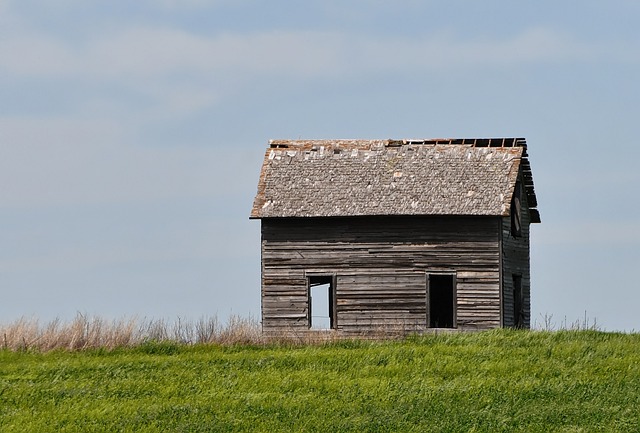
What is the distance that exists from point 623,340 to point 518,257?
19.7 feet

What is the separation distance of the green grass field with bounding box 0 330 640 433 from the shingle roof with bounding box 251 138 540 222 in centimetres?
431

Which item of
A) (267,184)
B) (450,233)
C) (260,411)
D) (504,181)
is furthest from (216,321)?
(260,411)

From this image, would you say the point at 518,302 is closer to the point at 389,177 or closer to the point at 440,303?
the point at 440,303

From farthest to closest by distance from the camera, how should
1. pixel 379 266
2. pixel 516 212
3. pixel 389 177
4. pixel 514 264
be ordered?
pixel 516 212 → pixel 514 264 → pixel 389 177 → pixel 379 266

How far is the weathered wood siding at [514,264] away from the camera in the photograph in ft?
108

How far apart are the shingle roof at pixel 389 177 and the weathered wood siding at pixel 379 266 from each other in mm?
437

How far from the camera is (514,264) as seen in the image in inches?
1352

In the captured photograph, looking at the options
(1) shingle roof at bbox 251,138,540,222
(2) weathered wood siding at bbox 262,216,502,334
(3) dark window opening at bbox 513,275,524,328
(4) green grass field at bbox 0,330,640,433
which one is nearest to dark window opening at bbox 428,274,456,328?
(3) dark window opening at bbox 513,275,524,328

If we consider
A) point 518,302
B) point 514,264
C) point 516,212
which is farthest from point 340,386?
point 518,302

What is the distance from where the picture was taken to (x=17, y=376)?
80.0 ft

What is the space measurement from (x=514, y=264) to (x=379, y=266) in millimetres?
4512

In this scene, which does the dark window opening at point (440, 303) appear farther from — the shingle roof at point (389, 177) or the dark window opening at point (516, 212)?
the shingle roof at point (389, 177)

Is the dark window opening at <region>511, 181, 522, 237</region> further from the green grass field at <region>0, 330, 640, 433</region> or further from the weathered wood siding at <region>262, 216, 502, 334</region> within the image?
the green grass field at <region>0, 330, 640, 433</region>

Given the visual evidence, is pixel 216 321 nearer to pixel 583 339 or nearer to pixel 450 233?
pixel 450 233
